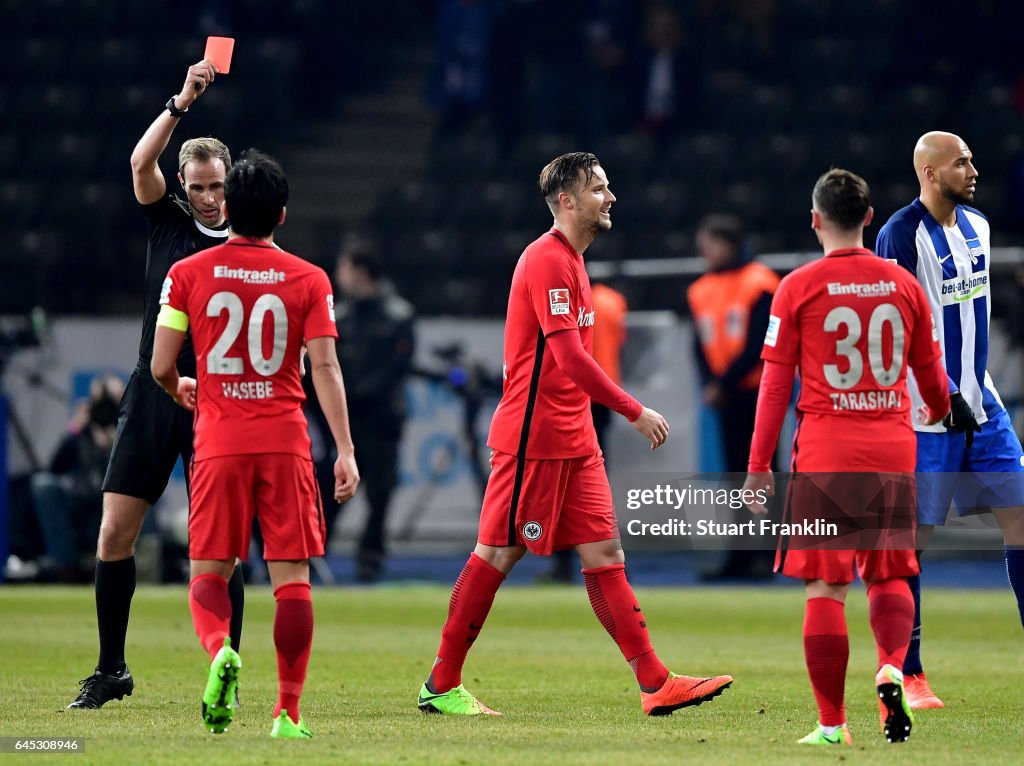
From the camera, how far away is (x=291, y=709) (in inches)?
213

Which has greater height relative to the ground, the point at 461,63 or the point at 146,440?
the point at 461,63

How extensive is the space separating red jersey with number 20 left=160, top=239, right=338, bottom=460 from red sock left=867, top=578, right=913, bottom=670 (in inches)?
74.6

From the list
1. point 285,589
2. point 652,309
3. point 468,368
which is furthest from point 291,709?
point 652,309

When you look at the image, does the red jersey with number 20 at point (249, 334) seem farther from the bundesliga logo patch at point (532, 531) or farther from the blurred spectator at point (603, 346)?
the blurred spectator at point (603, 346)

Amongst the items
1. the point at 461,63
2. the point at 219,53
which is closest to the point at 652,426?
the point at 219,53

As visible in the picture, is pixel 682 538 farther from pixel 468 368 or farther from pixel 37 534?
pixel 37 534

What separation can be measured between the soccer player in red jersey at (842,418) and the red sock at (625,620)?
0.97 meters

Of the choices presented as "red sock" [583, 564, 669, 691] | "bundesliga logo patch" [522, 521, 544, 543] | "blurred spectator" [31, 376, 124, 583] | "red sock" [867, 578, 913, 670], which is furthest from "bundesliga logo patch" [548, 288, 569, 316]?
"blurred spectator" [31, 376, 124, 583]

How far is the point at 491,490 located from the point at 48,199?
556 inches

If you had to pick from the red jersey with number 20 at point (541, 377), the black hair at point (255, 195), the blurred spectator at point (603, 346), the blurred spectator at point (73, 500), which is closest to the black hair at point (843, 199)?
the red jersey with number 20 at point (541, 377)

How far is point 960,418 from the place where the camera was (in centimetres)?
645

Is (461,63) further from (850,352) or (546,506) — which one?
(850,352)

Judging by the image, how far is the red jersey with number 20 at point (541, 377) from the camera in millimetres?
6375

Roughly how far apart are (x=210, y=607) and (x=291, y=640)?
11.5 inches
